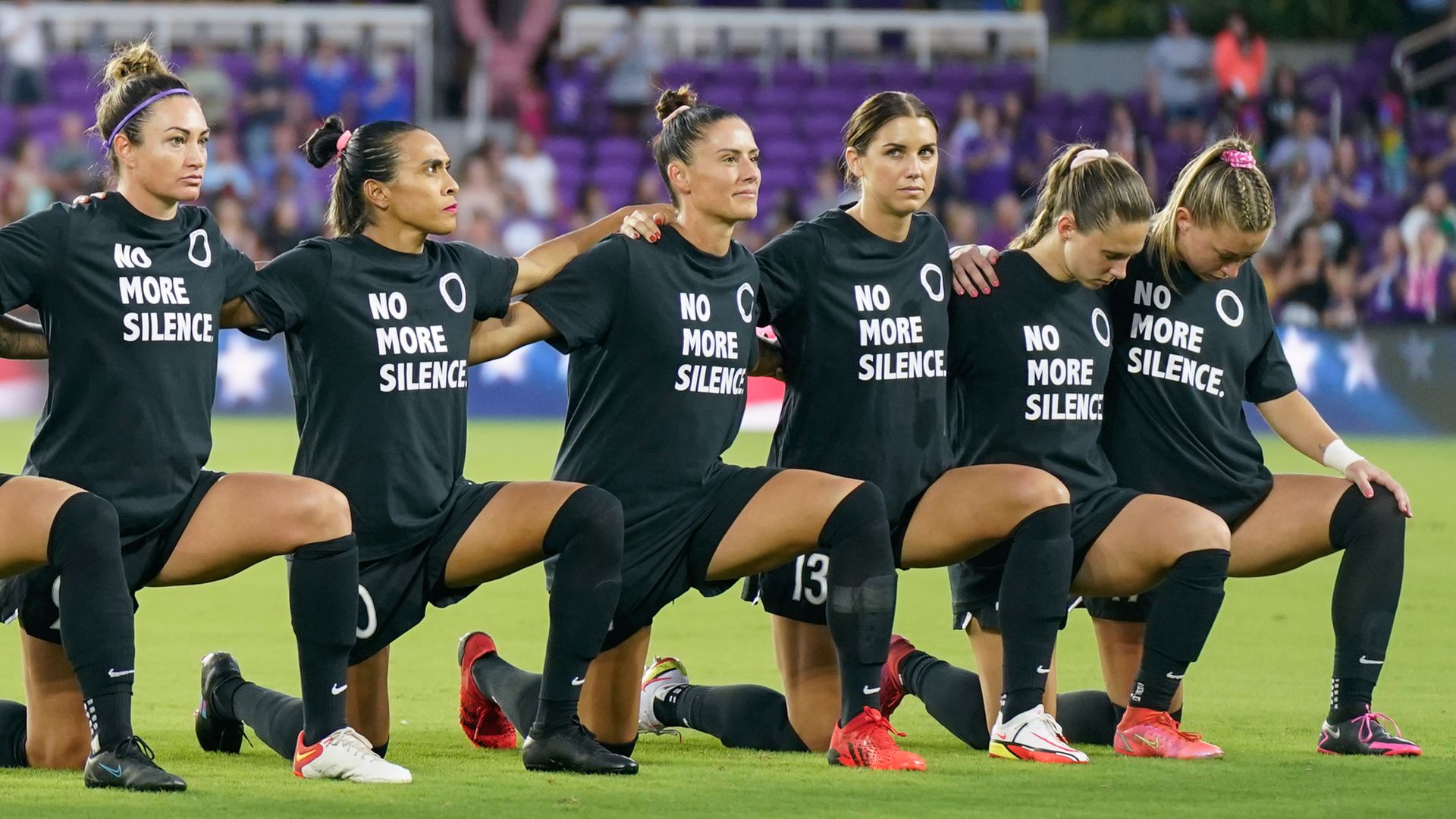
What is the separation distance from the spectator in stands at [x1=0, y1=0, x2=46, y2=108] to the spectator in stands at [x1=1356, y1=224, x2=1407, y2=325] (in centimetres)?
1317

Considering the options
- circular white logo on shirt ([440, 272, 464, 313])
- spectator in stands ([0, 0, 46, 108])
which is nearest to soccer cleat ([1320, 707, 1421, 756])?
circular white logo on shirt ([440, 272, 464, 313])

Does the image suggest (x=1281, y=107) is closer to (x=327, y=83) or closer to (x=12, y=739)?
(x=327, y=83)

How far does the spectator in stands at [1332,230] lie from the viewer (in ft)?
57.4

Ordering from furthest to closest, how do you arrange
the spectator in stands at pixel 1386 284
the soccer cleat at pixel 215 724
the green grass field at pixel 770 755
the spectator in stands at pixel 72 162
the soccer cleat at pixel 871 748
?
the spectator in stands at pixel 72 162, the spectator in stands at pixel 1386 284, the soccer cleat at pixel 215 724, the soccer cleat at pixel 871 748, the green grass field at pixel 770 755

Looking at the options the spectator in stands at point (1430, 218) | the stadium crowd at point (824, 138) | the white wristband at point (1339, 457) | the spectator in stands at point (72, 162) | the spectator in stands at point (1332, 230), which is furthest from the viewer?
the spectator in stands at point (72, 162)

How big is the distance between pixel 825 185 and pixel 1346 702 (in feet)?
46.3

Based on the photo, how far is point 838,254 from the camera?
561 centimetres

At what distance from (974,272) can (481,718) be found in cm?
192

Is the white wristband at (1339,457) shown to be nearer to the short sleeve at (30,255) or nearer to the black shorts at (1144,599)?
the black shorts at (1144,599)

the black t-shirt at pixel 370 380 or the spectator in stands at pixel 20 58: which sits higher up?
the spectator in stands at pixel 20 58

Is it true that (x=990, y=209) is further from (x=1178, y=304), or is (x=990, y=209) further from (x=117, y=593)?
(x=117, y=593)

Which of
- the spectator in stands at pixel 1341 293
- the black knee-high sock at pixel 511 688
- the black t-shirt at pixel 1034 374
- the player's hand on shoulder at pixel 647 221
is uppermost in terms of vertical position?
the spectator in stands at pixel 1341 293

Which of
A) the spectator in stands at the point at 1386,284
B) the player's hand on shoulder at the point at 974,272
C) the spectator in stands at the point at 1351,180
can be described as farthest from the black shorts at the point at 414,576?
the spectator in stands at the point at 1351,180

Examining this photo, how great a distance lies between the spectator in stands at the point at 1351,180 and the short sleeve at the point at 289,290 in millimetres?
15135
